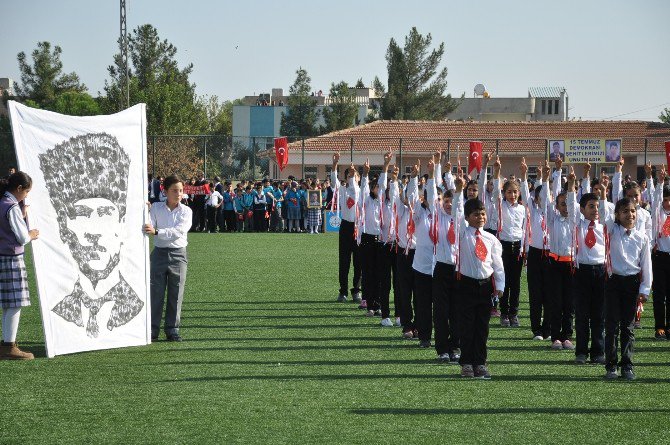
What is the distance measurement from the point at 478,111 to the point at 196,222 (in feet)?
183

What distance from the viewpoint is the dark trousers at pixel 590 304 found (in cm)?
1105

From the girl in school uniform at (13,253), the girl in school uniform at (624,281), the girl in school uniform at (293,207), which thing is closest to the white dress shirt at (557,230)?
the girl in school uniform at (624,281)

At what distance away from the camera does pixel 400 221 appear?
43.2ft

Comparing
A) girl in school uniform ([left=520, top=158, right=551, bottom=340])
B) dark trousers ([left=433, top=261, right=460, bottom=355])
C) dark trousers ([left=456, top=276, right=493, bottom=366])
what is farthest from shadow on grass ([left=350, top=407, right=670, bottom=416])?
girl in school uniform ([left=520, top=158, right=551, bottom=340])

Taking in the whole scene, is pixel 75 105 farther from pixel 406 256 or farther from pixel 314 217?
pixel 406 256

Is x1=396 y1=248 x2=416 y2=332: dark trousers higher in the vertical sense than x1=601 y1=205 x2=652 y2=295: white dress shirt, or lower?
lower

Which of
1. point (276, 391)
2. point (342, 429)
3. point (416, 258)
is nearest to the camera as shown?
point (342, 429)

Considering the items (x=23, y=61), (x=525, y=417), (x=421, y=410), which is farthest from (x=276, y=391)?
(x=23, y=61)

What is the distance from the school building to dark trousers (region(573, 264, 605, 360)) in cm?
2617

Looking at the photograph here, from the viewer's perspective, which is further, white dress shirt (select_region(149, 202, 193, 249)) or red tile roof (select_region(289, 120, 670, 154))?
red tile roof (select_region(289, 120, 670, 154))

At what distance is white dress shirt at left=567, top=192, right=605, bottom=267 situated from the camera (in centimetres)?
1106

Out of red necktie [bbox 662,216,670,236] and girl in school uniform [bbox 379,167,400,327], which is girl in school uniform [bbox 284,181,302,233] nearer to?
girl in school uniform [bbox 379,167,400,327]

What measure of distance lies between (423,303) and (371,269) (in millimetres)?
3566

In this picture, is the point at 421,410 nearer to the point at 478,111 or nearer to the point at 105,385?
the point at 105,385
